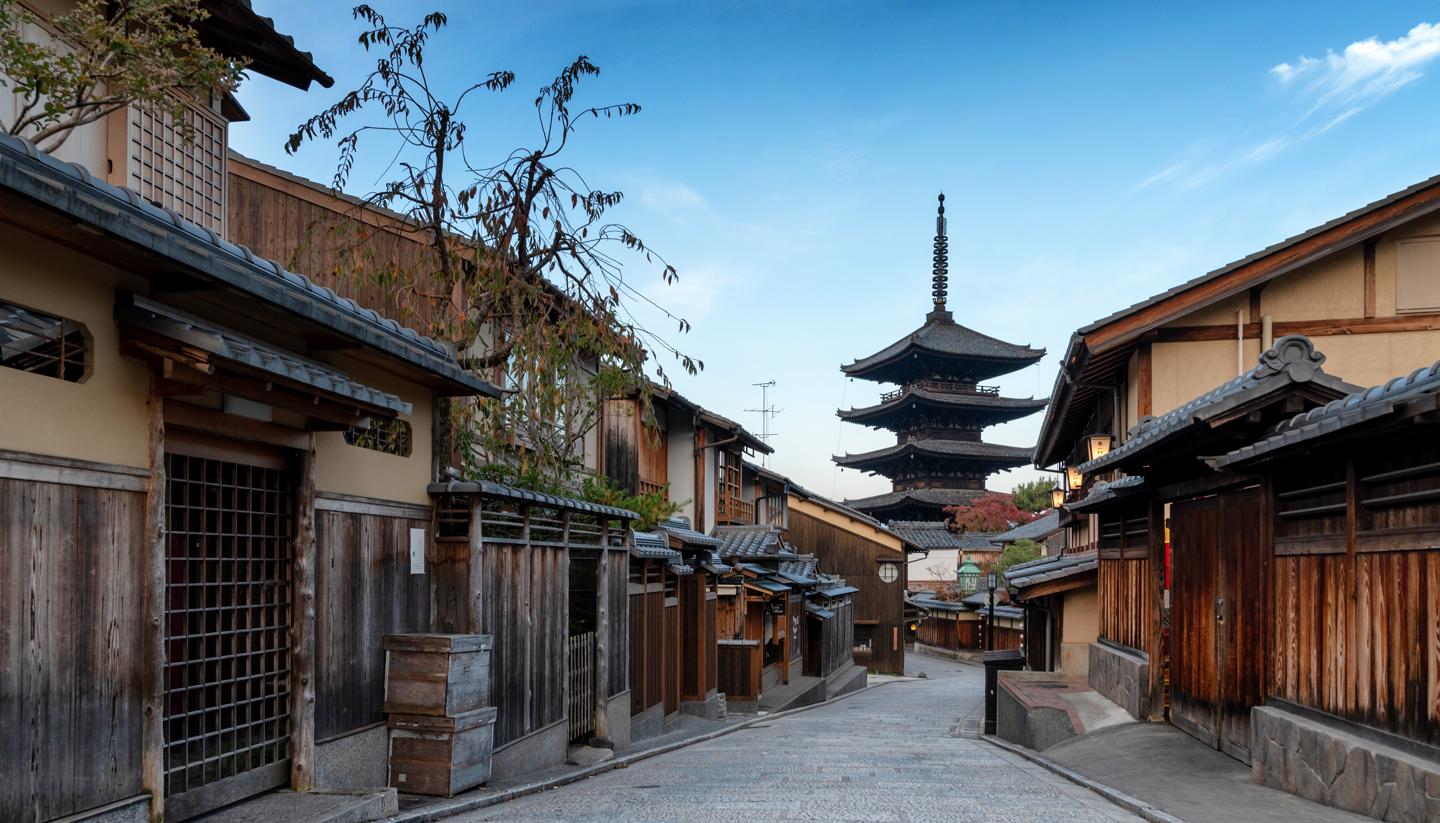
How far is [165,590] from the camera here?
6.43 m

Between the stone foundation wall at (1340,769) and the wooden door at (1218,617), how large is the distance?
0.86 meters

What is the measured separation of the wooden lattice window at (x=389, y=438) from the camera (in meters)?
9.48

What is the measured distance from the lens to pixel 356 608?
8.85 m

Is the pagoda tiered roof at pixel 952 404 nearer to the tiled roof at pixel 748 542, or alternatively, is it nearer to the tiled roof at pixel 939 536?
the tiled roof at pixel 939 536

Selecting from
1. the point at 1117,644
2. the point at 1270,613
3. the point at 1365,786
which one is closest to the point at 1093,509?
the point at 1117,644

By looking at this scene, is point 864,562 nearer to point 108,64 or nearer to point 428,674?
point 428,674

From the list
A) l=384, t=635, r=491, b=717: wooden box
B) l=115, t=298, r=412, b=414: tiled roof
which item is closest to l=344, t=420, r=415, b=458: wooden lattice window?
l=384, t=635, r=491, b=717: wooden box

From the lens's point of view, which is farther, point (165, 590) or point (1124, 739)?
point (1124, 739)

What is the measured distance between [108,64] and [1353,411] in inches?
354

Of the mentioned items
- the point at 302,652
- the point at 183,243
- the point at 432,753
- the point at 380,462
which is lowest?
the point at 432,753

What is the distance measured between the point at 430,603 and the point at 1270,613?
7741mm

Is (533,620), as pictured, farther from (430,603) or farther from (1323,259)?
(1323,259)

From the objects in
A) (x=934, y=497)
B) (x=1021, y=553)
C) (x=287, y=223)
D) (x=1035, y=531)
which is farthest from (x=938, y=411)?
(x=287, y=223)

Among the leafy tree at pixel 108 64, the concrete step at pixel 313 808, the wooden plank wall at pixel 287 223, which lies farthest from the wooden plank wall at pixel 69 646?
the wooden plank wall at pixel 287 223
